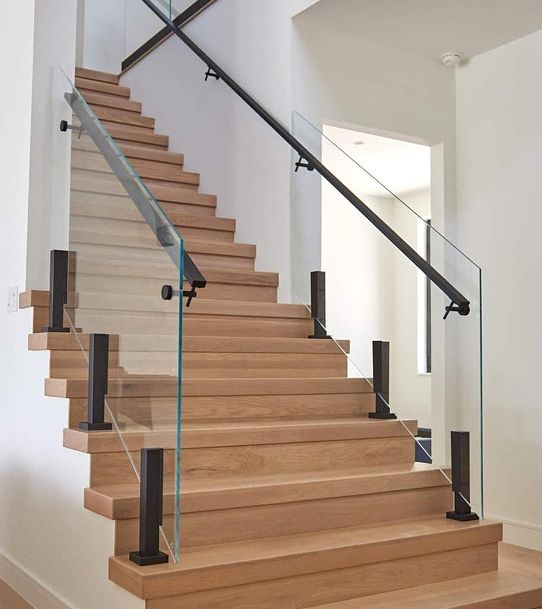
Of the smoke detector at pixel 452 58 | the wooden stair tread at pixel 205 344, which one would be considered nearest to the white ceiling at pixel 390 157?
the smoke detector at pixel 452 58

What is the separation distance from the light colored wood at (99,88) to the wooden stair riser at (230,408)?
3.77 metres

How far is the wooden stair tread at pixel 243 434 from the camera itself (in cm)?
314

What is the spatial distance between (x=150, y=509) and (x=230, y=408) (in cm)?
108

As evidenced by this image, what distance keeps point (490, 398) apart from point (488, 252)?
0.91 meters

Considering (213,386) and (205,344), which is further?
(205,344)

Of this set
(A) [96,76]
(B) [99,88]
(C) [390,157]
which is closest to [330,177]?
(C) [390,157]

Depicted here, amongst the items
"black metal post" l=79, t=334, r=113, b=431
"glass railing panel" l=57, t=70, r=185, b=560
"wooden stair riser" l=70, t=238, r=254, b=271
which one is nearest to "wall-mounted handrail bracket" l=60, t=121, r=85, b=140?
"glass railing panel" l=57, t=70, r=185, b=560

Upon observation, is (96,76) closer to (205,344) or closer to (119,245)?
(205,344)

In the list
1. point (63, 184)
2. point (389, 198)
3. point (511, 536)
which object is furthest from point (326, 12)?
point (511, 536)

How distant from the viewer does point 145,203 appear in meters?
3.17

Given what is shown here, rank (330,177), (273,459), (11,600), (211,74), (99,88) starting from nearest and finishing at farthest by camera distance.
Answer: (273,459) < (11,600) < (330,177) < (211,74) < (99,88)

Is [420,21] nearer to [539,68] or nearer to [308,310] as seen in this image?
[539,68]

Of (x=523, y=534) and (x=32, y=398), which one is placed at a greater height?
(x=32, y=398)

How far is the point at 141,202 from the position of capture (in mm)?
3203
